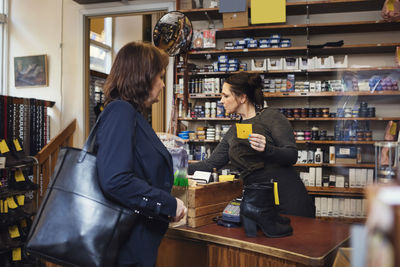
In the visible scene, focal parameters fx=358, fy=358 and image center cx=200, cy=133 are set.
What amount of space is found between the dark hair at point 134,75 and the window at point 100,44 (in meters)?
5.93

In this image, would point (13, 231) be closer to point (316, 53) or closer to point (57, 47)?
point (57, 47)

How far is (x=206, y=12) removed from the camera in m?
4.89

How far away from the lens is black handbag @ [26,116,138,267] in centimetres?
120

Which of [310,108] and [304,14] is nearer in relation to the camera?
[310,108]

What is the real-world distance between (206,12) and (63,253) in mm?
4253

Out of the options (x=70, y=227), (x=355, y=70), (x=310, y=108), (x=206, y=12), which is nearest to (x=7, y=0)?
(x=206, y=12)

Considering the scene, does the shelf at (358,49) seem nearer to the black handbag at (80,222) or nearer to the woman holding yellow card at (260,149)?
the woman holding yellow card at (260,149)

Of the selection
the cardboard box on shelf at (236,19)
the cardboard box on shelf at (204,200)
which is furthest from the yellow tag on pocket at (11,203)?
the cardboard box on shelf at (236,19)

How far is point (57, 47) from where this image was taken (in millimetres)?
5457

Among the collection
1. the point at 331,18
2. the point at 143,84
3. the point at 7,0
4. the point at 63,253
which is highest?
the point at 7,0

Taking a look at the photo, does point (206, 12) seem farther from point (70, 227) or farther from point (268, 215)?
point (70, 227)

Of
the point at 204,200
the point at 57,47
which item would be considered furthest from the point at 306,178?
the point at 57,47

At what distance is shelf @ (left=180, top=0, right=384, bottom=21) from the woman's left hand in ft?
9.72

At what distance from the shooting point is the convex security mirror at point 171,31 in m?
3.91
